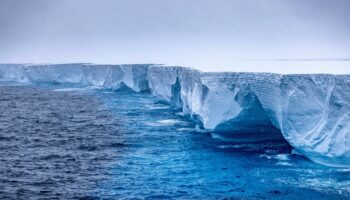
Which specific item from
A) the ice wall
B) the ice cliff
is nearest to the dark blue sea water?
the ice cliff

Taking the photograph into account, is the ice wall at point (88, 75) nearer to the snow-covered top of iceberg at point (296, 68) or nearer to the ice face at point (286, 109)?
the snow-covered top of iceberg at point (296, 68)

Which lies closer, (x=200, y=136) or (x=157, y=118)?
(x=200, y=136)

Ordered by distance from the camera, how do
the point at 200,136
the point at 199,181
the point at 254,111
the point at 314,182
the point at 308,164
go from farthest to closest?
the point at 200,136 → the point at 254,111 → the point at 308,164 → the point at 199,181 → the point at 314,182

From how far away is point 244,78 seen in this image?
10.6 m

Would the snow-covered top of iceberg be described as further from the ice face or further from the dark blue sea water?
the dark blue sea water

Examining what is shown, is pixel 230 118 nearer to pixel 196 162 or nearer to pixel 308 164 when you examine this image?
pixel 196 162

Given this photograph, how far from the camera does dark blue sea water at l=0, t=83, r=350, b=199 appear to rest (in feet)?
26.7

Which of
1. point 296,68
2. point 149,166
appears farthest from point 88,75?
point 149,166

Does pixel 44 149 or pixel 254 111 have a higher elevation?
pixel 254 111

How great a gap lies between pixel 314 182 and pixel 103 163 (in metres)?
4.88

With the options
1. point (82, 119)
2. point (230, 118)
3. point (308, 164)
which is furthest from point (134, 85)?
point (308, 164)

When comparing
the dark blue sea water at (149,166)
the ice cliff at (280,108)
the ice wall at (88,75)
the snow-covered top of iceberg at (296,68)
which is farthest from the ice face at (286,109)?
the ice wall at (88,75)

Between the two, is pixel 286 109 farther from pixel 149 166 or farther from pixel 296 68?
pixel 149 166

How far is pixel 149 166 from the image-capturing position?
10.0 m
